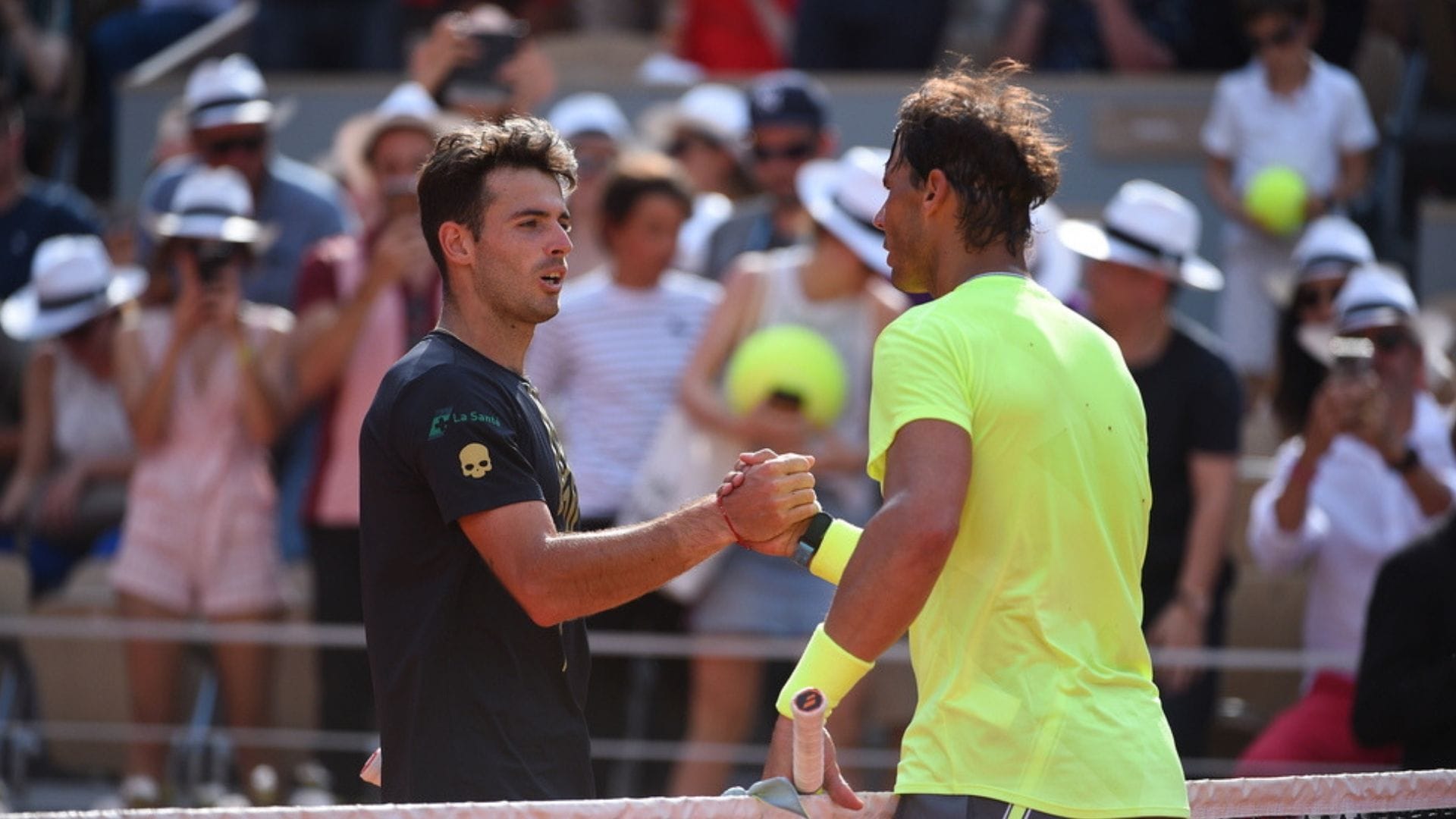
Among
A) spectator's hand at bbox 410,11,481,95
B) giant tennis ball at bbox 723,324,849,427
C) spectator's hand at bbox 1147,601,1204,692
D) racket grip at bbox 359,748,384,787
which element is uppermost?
spectator's hand at bbox 410,11,481,95

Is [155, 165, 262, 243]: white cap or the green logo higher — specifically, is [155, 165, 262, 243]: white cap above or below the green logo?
below

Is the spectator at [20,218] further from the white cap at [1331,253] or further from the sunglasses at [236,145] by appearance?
the white cap at [1331,253]

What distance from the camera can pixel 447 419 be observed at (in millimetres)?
3459

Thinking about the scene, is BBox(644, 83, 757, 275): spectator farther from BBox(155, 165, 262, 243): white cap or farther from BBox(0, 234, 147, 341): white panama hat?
BBox(0, 234, 147, 341): white panama hat

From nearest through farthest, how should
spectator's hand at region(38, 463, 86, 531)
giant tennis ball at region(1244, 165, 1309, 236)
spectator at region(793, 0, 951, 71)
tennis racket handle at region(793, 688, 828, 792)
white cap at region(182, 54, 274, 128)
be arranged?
tennis racket handle at region(793, 688, 828, 792)
spectator's hand at region(38, 463, 86, 531)
white cap at region(182, 54, 274, 128)
giant tennis ball at region(1244, 165, 1309, 236)
spectator at region(793, 0, 951, 71)

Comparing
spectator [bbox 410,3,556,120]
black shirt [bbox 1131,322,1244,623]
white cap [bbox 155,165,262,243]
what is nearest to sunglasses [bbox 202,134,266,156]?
white cap [bbox 155,165,262,243]

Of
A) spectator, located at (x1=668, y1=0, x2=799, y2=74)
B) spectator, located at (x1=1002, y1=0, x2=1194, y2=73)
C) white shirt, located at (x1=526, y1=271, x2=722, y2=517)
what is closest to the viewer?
white shirt, located at (x1=526, y1=271, x2=722, y2=517)

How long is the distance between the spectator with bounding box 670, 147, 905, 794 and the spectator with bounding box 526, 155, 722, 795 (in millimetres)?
265

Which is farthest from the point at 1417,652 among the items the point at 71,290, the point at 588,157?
the point at 71,290

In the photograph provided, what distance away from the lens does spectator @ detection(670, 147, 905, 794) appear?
21.9ft

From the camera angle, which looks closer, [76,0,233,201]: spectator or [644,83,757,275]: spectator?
[644,83,757,275]: spectator

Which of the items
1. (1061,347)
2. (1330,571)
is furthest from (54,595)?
(1061,347)

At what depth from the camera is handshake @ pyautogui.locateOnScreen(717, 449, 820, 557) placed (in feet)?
11.5

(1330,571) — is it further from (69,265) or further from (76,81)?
(76,81)
